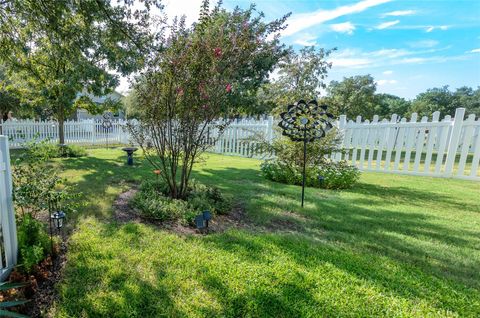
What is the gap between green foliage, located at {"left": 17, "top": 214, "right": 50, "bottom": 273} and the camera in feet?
6.58

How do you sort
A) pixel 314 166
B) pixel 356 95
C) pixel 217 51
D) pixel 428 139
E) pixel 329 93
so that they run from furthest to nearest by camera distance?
1. pixel 329 93
2. pixel 356 95
3. pixel 428 139
4. pixel 314 166
5. pixel 217 51

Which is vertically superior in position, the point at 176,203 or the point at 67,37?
the point at 67,37

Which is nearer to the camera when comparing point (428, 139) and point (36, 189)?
point (36, 189)

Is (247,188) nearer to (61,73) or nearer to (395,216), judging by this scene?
(395,216)

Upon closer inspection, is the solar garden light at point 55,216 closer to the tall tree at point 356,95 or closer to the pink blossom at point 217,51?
the pink blossom at point 217,51

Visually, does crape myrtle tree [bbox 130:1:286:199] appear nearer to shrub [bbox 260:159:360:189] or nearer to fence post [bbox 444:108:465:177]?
shrub [bbox 260:159:360:189]

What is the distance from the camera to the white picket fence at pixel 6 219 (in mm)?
1882

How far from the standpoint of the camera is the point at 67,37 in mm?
4789

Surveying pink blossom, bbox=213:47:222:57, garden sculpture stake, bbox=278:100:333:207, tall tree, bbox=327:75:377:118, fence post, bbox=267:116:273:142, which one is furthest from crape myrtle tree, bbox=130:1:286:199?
tall tree, bbox=327:75:377:118

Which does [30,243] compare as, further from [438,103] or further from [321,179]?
[438,103]

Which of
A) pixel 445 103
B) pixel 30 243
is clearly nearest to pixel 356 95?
pixel 30 243

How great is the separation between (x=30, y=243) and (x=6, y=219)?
1.40 ft

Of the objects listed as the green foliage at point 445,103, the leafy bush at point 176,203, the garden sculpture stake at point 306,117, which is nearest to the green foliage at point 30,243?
the leafy bush at point 176,203

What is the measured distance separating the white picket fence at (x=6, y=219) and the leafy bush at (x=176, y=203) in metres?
1.32
